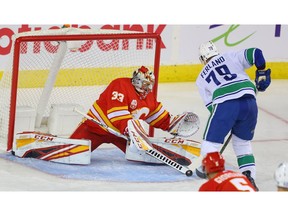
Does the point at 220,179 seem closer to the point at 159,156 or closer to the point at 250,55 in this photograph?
the point at 250,55

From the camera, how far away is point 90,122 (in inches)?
285

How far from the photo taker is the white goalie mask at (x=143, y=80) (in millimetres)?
7105

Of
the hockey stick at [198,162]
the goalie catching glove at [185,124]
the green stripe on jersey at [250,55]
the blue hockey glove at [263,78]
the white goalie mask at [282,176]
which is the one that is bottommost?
the hockey stick at [198,162]

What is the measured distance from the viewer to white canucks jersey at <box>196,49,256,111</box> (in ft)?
22.1

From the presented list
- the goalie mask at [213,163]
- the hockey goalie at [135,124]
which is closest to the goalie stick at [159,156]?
the hockey goalie at [135,124]

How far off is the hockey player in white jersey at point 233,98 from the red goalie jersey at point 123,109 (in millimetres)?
395

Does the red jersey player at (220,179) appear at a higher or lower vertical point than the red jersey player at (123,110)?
lower

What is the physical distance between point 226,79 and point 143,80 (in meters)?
0.51

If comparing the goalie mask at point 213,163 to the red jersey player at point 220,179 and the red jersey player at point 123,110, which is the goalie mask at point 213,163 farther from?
the red jersey player at point 123,110

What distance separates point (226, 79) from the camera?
6.79 meters

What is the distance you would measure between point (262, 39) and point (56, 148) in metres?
2.49

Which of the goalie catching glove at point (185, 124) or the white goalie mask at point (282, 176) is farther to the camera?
the goalie catching glove at point (185, 124)

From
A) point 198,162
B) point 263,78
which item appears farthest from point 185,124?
point 263,78

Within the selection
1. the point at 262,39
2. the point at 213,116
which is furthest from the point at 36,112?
the point at 262,39
